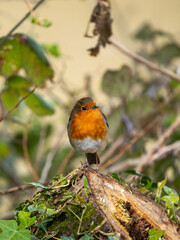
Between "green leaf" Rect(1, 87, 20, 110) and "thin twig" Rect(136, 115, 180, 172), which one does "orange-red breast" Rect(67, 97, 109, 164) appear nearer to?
"green leaf" Rect(1, 87, 20, 110)

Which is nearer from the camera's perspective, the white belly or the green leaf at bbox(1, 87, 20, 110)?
the white belly

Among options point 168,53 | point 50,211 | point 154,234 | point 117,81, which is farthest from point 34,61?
point 168,53

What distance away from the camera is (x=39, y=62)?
1711 mm

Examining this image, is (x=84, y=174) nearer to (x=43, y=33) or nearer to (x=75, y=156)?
(x=75, y=156)

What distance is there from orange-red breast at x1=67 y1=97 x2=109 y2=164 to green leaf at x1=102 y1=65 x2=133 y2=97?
2.44 ft

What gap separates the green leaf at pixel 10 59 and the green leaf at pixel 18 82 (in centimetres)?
6

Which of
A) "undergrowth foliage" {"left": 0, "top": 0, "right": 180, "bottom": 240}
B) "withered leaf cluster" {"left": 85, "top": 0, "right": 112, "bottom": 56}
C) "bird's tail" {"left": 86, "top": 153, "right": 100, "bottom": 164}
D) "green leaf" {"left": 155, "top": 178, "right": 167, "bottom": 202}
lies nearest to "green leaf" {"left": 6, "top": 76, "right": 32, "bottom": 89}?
"undergrowth foliage" {"left": 0, "top": 0, "right": 180, "bottom": 240}

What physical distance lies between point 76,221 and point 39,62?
3.19 feet

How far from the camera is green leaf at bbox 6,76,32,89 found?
1.64 m

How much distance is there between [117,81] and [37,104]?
32.4 inches

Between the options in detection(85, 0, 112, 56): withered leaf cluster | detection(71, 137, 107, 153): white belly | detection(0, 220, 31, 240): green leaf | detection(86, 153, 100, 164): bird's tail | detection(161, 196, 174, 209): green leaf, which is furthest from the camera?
detection(86, 153, 100, 164): bird's tail

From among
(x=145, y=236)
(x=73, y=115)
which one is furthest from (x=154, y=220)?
(x=73, y=115)

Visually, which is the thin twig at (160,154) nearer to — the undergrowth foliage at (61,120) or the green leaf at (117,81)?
the undergrowth foliage at (61,120)

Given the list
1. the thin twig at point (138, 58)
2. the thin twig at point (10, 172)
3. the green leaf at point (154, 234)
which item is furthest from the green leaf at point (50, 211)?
the thin twig at point (10, 172)
